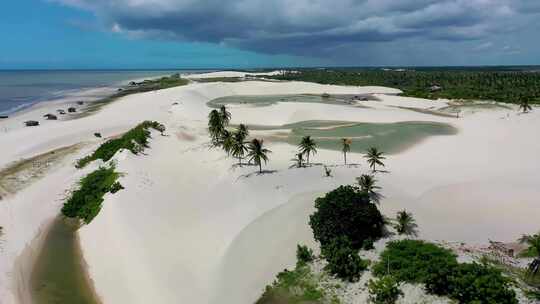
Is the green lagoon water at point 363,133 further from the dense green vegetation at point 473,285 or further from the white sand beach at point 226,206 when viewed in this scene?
the dense green vegetation at point 473,285

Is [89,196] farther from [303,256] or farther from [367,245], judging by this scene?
[367,245]

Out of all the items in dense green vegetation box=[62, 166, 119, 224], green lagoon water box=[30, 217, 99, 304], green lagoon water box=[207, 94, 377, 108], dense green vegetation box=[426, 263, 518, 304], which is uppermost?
dense green vegetation box=[426, 263, 518, 304]

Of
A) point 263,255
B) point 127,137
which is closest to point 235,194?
point 263,255

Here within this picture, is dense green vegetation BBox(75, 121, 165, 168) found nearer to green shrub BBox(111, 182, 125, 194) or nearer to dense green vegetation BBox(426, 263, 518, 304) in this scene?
green shrub BBox(111, 182, 125, 194)

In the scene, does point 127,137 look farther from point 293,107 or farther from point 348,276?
point 293,107

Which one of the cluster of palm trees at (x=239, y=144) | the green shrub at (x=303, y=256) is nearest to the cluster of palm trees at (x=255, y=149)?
the cluster of palm trees at (x=239, y=144)

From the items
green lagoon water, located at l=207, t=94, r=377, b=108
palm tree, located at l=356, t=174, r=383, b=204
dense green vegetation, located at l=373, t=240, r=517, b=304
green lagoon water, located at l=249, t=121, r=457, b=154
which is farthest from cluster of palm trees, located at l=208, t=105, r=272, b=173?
green lagoon water, located at l=207, t=94, r=377, b=108

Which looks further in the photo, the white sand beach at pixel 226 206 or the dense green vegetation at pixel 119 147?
the dense green vegetation at pixel 119 147
